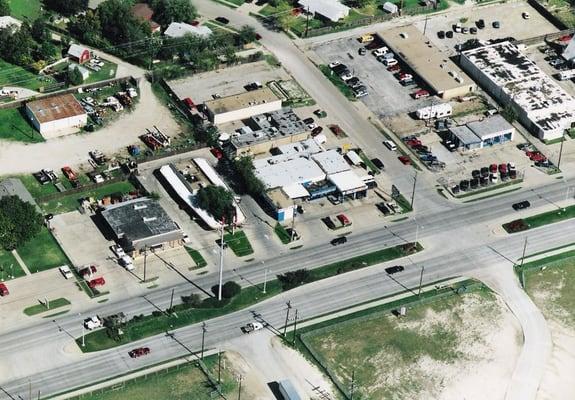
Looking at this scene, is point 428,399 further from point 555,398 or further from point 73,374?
point 73,374

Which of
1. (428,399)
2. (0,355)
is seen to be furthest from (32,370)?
(428,399)

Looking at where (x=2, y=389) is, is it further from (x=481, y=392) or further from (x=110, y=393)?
(x=481, y=392)

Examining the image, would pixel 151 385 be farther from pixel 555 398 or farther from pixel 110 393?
pixel 555 398

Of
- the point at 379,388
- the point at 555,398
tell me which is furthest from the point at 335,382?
the point at 555,398
